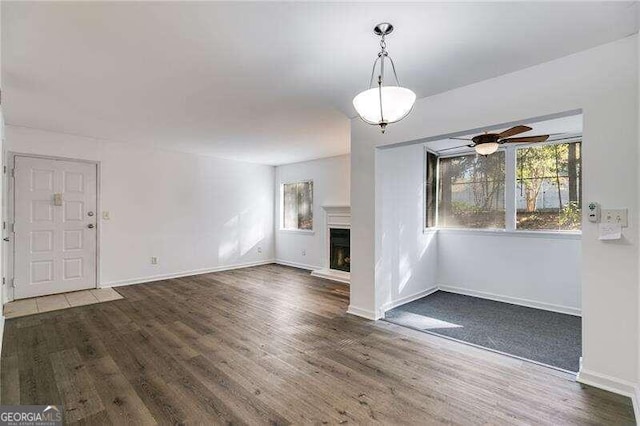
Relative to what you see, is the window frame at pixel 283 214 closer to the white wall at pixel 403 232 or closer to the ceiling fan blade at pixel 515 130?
the white wall at pixel 403 232

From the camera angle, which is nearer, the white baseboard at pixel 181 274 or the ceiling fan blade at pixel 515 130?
the ceiling fan blade at pixel 515 130

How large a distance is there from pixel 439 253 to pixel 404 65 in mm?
3428

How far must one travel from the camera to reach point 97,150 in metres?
4.86

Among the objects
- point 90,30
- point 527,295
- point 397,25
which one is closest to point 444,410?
point 397,25

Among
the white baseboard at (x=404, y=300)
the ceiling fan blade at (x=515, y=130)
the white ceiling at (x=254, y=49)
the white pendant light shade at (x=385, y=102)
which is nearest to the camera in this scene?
the white ceiling at (x=254, y=49)

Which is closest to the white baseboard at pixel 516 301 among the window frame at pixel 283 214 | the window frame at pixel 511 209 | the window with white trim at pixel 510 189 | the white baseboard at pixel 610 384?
the window frame at pixel 511 209

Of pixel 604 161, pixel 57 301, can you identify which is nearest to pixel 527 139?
pixel 604 161

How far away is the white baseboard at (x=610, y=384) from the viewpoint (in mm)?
2031

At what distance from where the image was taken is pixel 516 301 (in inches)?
166

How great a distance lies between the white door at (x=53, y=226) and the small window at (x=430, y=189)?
5248mm

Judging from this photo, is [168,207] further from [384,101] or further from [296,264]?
→ [384,101]

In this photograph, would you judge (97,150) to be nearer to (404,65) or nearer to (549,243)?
(404,65)

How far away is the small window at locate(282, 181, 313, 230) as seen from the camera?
6.77 meters

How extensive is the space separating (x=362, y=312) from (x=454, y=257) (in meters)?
2.12
